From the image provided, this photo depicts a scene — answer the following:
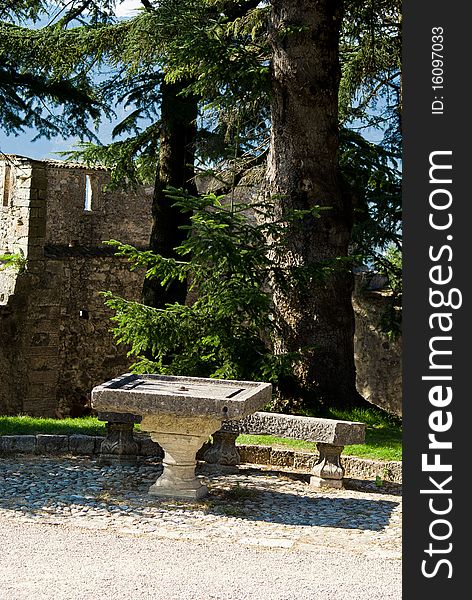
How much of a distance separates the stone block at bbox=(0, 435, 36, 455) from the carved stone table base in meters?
1.99

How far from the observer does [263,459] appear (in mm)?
10812

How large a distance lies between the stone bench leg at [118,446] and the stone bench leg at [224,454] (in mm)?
719

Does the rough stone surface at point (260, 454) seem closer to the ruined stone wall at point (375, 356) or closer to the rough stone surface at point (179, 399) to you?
the rough stone surface at point (179, 399)

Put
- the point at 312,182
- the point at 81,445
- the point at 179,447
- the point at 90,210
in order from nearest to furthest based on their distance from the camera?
1. the point at 179,447
2. the point at 81,445
3. the point at 312,182
4. the point at 90,210

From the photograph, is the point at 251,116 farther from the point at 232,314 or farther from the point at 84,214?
the point at 84,214

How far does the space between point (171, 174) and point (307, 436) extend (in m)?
6.82

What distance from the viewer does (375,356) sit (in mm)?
17656

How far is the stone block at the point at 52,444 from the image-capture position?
10.6 metres

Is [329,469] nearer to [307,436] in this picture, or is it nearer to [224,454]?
[307,436]

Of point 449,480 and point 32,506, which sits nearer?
point 449,480

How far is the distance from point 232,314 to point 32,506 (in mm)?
3705

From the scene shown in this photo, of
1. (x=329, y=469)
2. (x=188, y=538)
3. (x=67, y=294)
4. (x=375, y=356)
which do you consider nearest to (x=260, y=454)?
(x=329, y=469)

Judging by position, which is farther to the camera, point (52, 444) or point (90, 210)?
point (90, 210)

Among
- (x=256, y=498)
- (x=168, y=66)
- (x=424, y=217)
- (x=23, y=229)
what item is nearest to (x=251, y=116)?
(x=168, y=66)
